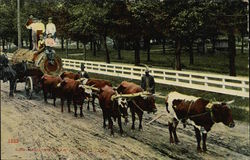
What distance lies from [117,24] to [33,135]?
10.7 metres

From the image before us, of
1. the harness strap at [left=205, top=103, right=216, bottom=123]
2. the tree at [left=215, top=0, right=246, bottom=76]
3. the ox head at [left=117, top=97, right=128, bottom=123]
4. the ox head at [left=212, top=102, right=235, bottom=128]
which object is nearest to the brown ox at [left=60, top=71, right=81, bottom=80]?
the ox head at [left=117, top=97, right=128, bottom=123]

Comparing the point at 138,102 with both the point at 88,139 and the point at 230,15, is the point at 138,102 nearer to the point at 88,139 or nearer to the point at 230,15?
the point at 88,139

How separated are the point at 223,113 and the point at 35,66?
20.8 feet

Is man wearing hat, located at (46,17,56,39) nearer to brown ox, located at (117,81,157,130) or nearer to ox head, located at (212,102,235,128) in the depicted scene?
brown ox, located at (117,81,157,130)

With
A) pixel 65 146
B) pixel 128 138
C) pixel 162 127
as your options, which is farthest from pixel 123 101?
pixel 65 146

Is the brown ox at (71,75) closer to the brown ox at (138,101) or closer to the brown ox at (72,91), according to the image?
the brown ox at (72,91)

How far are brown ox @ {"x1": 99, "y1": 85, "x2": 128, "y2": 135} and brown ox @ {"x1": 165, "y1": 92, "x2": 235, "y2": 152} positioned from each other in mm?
1389

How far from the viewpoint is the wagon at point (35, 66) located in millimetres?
10738

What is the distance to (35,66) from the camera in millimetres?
12758

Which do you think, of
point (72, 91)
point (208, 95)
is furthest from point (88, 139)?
point (208, 95)

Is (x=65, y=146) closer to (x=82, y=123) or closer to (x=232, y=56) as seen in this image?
(x=82, y=123)

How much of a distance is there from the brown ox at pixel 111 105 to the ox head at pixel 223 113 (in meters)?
2.93

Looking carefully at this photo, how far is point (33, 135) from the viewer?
866 centimetres

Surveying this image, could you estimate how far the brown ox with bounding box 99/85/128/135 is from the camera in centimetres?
1179
